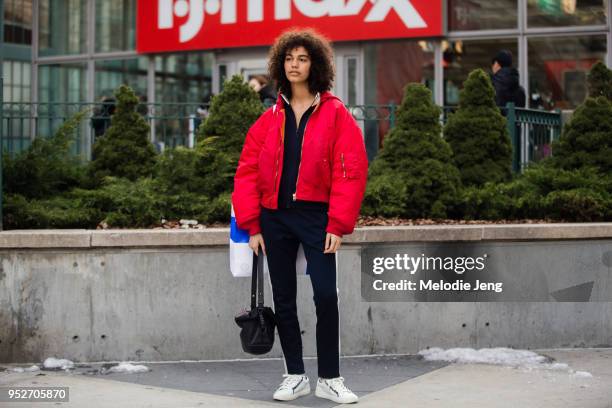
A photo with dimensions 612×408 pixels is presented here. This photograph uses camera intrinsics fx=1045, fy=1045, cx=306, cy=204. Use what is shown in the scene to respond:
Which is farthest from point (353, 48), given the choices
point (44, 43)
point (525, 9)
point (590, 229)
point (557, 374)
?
point (557, 374)

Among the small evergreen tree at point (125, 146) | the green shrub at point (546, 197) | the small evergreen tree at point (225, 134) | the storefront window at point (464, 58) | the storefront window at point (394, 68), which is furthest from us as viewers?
the storefront window at point (394, 68)

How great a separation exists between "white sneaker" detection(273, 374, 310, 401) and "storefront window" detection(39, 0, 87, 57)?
15931 millimetres

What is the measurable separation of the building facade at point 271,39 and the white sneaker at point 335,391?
38.0ft

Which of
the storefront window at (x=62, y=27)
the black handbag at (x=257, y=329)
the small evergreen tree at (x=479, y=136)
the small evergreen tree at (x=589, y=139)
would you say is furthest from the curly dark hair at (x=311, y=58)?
the storefront window at (x=62, y=27)

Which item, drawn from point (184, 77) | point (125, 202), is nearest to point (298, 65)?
point (125, 202)

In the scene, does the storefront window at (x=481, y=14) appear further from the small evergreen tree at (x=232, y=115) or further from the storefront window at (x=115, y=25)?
the small evergreen tree at (x=232, y=115)

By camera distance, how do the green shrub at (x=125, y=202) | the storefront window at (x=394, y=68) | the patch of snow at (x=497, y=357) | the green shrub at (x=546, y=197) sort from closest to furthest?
the patch of snow at (x=497, y=357), the green shrub at (x=125, y=202), the green shrub at (x=546, y=197), the storefront window at (x=394, y=68)

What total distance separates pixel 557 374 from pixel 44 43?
55.4ft

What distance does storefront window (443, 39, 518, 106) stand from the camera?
17.4 m

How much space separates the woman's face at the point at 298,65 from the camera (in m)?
6.09

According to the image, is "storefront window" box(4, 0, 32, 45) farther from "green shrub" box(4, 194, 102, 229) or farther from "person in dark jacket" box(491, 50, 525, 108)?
"green shrub" box(4, 194, 102, 229)

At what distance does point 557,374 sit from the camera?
7008mm

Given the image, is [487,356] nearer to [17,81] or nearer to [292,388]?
[292,388]

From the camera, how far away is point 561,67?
1698 centimetres
